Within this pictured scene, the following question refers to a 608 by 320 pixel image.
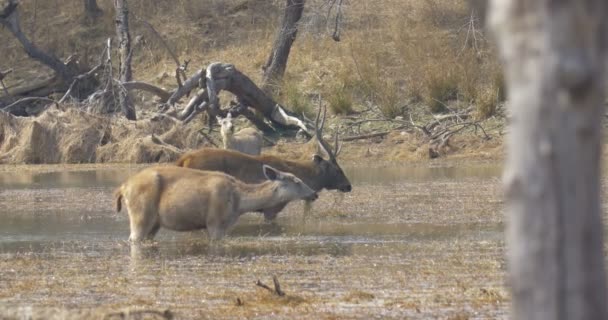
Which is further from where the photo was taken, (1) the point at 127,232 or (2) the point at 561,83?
(1) the point at 127,232

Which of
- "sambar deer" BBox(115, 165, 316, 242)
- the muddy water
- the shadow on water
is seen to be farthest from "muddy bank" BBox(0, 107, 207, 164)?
"sambar deer" BBox(115, 165, 316, 242)

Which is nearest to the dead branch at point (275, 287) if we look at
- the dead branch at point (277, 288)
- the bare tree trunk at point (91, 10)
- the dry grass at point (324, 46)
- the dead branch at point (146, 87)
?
the dead branch at point (277, 288)

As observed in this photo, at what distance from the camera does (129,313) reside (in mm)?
7117

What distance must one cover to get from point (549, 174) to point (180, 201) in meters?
8.36

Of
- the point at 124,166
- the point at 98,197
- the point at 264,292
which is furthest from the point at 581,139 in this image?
the point at 124,166

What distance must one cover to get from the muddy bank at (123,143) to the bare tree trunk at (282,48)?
3.81 meters

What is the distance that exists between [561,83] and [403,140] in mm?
19338

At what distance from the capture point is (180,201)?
38.8ft

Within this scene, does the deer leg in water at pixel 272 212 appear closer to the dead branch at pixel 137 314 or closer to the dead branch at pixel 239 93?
the dead branch at pixel 137 314

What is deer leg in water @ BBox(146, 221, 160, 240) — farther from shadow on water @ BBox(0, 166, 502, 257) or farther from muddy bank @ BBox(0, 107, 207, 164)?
muddy bank @ BBox(0, 107, 207, 164)

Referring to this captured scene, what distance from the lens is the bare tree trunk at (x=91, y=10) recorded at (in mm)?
32594

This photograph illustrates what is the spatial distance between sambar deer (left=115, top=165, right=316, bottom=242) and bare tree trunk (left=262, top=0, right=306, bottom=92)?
1428 centimetres

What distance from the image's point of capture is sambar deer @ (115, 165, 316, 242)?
11.9m

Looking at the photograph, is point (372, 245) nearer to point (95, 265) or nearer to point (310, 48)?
point (95, 265)
